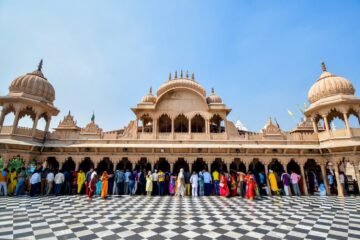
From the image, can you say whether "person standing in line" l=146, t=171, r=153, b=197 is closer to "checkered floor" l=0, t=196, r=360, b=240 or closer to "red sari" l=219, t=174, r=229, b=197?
"checkered floor" l=0, t=196, r=360, b=240

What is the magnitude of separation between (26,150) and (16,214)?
7506 millimetres

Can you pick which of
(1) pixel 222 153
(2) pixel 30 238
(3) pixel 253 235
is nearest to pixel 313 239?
(3) pixel 253 235

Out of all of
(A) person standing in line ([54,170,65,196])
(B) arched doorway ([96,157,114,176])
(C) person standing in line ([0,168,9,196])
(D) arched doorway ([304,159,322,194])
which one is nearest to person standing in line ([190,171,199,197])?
(B) arched doorway ([96,157,114,176])

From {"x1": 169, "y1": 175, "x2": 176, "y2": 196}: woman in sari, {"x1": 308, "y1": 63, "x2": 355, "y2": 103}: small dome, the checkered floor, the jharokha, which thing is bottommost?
the checkered floor

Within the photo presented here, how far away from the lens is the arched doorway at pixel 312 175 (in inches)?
524

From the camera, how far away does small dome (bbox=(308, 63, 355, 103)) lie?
42.3 feet

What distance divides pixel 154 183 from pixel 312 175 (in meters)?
11.9

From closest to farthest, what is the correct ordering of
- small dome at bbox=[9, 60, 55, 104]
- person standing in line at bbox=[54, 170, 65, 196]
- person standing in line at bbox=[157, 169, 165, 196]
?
person standing in line at bbox=[54, 170, 65, 196] < person standing in line at bbox=[157, 169, 165, 196] < small dome at bbox=[9, 60, 55, 104]

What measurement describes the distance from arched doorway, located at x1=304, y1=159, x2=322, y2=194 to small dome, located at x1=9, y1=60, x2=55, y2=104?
2165cm

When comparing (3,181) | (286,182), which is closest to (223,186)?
(286,182)

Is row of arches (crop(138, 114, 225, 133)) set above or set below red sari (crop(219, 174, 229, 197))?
above

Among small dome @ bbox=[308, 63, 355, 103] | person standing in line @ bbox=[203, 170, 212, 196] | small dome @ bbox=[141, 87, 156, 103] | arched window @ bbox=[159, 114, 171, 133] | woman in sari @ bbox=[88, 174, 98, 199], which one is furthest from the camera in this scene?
small dome @ bbox=[141, 87, 156, 103]

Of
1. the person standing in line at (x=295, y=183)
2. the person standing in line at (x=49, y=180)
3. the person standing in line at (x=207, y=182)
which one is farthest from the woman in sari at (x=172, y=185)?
the person standing in line at (x=295, y=183)

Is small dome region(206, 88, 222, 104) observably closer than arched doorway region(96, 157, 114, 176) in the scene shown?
No
